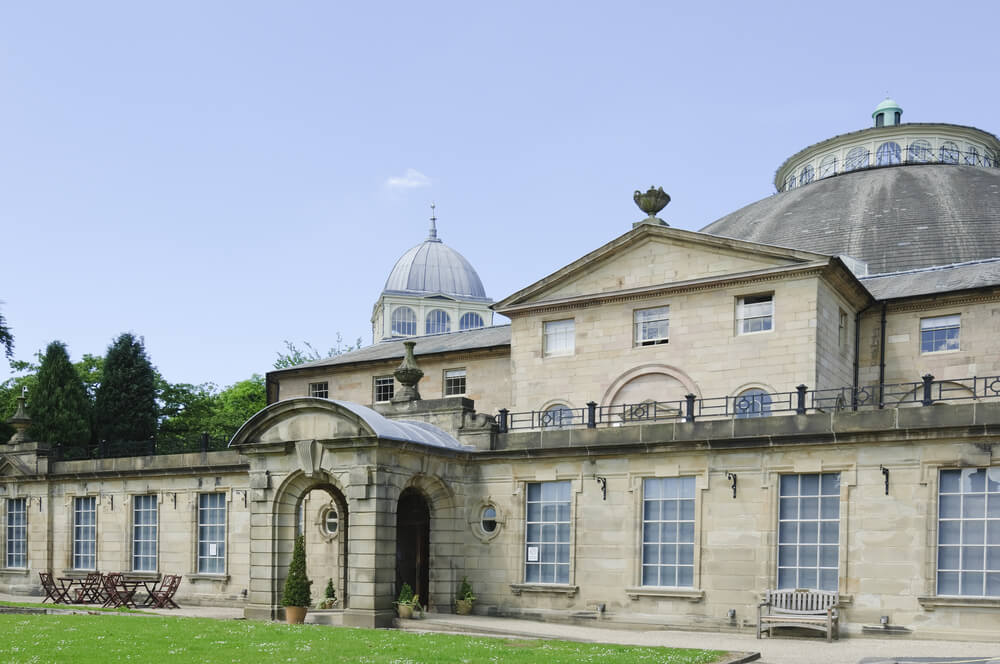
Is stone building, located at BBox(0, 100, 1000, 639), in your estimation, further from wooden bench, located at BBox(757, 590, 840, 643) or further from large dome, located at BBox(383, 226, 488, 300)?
large dome, located at BBox(383, 226, 488, 300)

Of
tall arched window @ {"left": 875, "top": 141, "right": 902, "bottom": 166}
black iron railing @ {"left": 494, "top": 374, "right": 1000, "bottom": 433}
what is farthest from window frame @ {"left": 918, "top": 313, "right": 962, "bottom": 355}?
tall arched window @ {"left": 875, "top": 141, "right": 902, "bottom": 166}

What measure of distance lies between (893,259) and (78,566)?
29740mm

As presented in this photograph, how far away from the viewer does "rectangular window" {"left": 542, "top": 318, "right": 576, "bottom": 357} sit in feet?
110

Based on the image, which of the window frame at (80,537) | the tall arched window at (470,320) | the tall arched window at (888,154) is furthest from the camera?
the tall arched window at (470,320)

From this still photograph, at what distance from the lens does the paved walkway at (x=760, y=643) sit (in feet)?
60.4

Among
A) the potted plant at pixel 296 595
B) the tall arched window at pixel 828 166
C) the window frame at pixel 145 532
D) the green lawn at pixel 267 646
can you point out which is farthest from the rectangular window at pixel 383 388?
the tall arched window at pixel 828 166

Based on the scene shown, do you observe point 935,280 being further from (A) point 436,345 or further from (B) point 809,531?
(A) point 436,345

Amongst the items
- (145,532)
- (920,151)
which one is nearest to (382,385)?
(145,532)

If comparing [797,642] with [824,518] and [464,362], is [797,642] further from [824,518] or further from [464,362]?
[464,362]

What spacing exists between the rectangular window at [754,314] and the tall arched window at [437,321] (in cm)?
5603

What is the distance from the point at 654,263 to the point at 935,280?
28.2 ft

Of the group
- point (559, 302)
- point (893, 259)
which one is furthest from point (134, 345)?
point (893, 259)

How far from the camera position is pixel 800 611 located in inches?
875

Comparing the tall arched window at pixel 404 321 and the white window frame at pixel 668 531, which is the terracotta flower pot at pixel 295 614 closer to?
the white window frame at pixel 668 531
